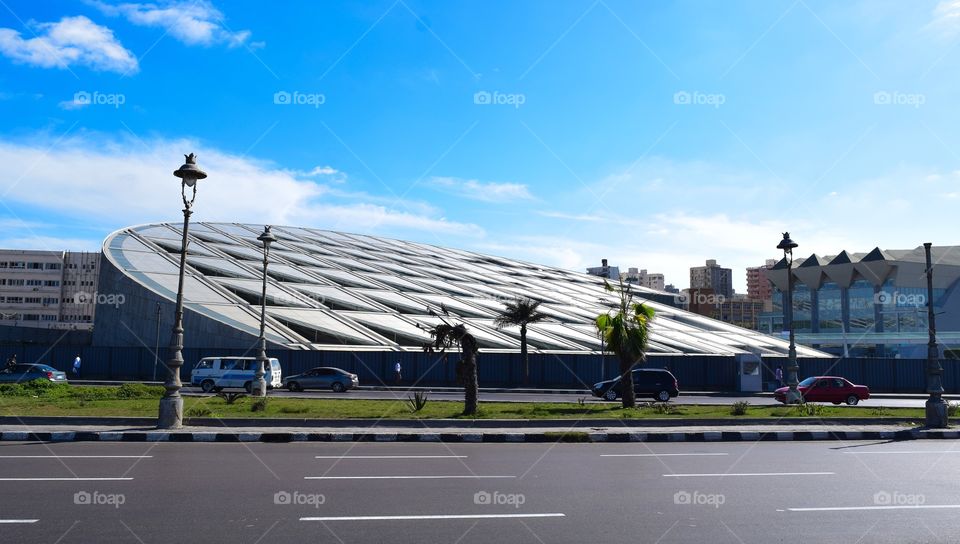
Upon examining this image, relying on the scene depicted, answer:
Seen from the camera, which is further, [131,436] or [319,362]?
[319,362]

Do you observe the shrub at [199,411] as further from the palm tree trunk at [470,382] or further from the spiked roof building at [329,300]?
the spiked roof building at [329,300]

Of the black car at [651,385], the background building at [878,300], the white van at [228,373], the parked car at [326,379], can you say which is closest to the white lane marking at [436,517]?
the black car at [651,385]

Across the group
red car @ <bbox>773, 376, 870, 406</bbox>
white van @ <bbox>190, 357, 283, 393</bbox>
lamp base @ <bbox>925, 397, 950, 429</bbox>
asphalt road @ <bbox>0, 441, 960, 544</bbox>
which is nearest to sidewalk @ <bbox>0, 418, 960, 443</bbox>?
lamp base @ <bbox>925, 397, 950, 429</bbox>

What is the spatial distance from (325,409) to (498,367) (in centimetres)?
1901

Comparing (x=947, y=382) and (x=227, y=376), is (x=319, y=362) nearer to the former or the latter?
(x=227, y=376)

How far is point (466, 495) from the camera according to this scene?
9812 millimetres

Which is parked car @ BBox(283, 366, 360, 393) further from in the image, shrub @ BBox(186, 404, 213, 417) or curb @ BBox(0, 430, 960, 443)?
curb @ BBox(0, 430, 960, 443)

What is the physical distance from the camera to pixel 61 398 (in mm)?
24188

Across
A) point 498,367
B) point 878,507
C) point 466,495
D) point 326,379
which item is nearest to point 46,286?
point 326,379

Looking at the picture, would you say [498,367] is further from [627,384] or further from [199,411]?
[199,411]

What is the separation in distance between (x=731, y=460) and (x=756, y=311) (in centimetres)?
19059

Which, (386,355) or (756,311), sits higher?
(756,311)

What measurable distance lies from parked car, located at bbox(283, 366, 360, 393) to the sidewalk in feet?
51.4

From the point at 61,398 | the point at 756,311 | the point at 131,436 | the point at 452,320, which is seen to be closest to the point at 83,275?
the point at 452,320
